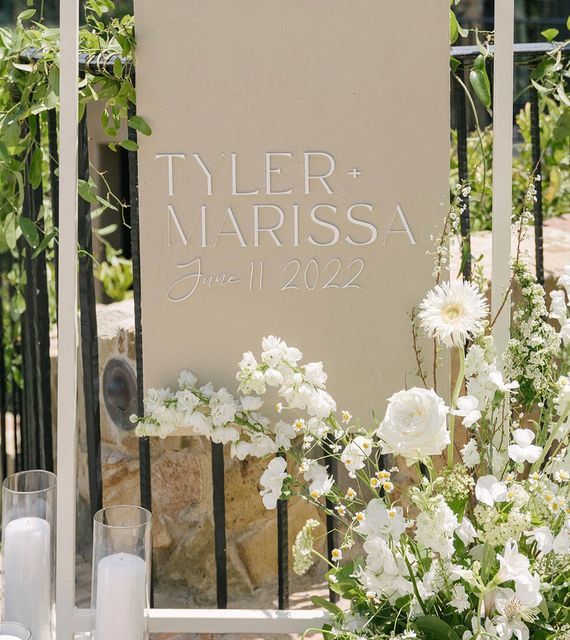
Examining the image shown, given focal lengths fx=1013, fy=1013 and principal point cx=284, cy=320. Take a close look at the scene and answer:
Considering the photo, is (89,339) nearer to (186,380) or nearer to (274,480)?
(186,380)

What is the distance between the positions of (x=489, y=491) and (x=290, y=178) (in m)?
0.84

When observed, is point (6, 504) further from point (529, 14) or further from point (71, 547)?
point (529, 14)

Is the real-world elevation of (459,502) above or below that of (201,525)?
above

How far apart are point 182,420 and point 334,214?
55cm

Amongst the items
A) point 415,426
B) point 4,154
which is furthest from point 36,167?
point 415,426

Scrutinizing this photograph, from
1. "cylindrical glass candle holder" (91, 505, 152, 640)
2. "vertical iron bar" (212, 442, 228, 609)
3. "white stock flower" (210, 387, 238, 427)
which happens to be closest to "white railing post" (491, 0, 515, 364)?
"white stock flower" (210, 387, 238, 427)

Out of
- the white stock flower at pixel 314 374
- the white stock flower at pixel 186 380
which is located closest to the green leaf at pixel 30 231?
the white stock flower at pixel 186 380

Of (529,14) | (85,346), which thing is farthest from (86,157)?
(529,14)

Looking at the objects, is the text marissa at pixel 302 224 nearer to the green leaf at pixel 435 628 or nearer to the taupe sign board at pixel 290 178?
the taupe sign board at pixel 290 178

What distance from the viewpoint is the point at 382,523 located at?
5.73ft

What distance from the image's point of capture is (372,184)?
7.19ft

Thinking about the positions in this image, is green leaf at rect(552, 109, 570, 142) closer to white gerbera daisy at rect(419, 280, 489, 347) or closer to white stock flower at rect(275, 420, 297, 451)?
white gerbera daisy at rect(419, 280, 489, 347)

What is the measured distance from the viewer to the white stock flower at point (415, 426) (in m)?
1.68

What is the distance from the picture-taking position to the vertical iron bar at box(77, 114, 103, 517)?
2.47m
